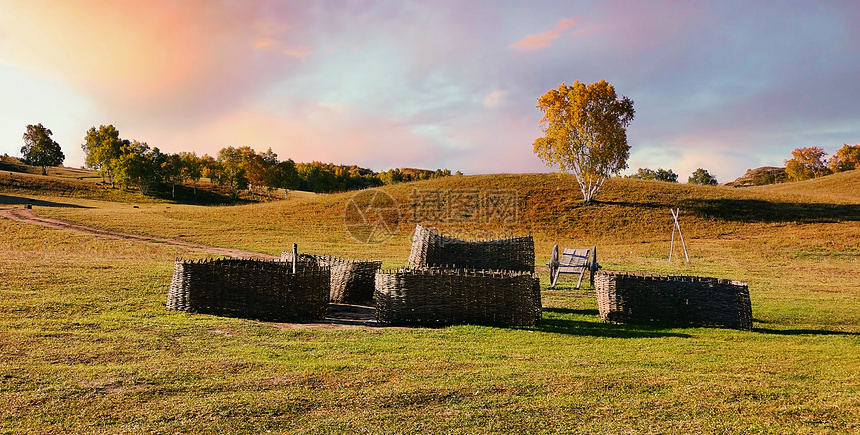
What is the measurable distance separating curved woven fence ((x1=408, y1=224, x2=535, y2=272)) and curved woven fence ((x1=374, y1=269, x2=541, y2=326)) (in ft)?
11.2

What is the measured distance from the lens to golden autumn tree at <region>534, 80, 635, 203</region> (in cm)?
5272

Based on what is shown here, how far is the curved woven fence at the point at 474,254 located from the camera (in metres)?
14.2

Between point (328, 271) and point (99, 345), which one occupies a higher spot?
point (328, 271)

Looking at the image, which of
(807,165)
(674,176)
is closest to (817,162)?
(807,165)

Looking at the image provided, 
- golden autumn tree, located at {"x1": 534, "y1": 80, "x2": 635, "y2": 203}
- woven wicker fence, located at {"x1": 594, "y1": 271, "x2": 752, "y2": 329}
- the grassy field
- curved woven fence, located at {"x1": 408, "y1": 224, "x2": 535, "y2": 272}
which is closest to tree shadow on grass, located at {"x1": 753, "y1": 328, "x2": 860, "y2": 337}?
the grassy field

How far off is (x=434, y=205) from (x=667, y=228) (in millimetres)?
24956

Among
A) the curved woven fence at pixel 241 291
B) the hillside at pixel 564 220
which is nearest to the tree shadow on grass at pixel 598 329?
the curved woven fence at pixel 241 291

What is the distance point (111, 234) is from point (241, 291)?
32416 mm

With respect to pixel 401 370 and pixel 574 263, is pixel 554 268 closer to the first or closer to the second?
pixel 574 263

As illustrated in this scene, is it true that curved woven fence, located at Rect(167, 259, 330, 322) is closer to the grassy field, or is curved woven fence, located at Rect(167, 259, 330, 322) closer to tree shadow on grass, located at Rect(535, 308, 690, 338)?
the grassy field

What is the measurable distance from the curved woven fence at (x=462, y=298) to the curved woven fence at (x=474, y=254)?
341 cm

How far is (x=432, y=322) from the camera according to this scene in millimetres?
10688

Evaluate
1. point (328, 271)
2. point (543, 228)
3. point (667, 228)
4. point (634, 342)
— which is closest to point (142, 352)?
point (328, 271)

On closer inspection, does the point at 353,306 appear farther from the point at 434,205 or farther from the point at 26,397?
the point at 434,205
